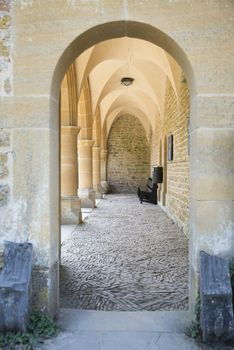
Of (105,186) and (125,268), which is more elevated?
(105,186)

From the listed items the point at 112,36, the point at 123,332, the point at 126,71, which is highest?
the point at 126,71

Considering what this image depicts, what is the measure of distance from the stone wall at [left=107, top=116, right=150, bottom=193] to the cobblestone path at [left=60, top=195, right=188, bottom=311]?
11.4 meters

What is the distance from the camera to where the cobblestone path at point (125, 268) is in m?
3.05

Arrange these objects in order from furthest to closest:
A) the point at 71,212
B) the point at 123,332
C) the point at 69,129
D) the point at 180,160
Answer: the point at 71,212
the point at 180,160
the point at 69,129
the point at 123,332

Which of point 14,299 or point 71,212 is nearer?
point 14,299

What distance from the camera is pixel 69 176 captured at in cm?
713

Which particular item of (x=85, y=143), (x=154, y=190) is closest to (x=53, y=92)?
(x=85, y=143)

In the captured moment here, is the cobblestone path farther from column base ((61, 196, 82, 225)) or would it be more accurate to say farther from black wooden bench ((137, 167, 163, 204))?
black wooden bench ((137, 167, 163, 204))

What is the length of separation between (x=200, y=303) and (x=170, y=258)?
236 cm

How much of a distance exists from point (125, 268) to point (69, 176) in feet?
11.4

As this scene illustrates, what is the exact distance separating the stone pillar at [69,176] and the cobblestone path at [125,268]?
1.65ft

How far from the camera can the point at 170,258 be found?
457 centimetres

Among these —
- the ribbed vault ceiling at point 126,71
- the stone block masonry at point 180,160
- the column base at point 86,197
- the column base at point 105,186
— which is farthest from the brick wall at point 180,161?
the column base at point 105,186

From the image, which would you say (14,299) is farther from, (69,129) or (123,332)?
(69,129)
